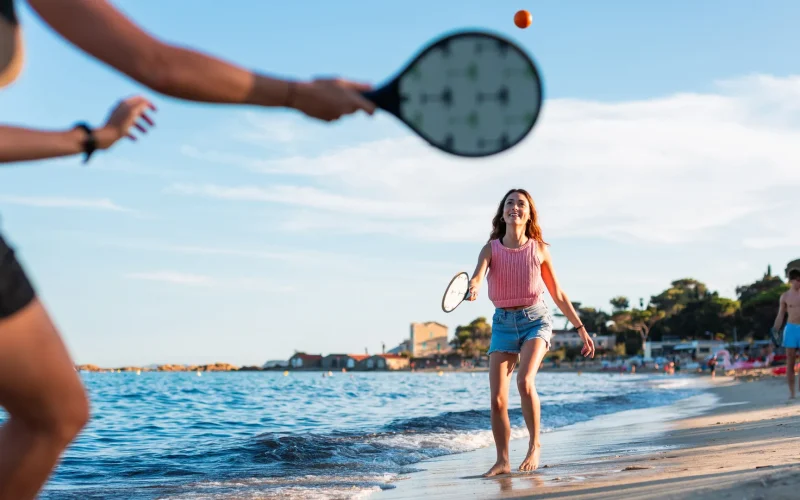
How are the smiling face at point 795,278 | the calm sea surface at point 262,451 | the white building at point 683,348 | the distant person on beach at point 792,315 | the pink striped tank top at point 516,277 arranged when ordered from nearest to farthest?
the pink striped tank top at point 516,277, the calm sea surface at point 262,451, the smiling face at point 795,278, the distant person on beach at point 792,315, the white building at point 683,348

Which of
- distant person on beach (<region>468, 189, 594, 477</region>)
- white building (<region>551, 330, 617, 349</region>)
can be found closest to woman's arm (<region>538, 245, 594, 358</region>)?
distant person on beach (<region>468, 189, 594, 477</region>)

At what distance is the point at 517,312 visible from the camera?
5.97 meters

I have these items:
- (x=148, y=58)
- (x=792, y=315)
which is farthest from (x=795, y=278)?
(x=148, y=58)

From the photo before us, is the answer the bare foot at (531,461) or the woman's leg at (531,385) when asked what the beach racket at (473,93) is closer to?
the woman's leg at (531,385)

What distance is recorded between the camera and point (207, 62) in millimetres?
1705

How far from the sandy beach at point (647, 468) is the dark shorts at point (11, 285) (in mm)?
2967

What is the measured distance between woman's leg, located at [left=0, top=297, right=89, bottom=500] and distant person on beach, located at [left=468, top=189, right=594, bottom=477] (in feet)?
13.6

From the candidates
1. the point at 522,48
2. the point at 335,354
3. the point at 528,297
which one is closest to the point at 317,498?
the point at 528,297

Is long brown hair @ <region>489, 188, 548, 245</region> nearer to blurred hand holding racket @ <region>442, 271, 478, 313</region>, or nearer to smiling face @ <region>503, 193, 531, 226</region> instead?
smiling face @ <region>503, 193, 531, 226</region>

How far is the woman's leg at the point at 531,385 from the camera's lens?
229 inches

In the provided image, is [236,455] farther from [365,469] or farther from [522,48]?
[522,48]

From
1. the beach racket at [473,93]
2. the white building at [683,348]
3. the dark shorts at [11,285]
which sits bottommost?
the dark shorts at [11,285]

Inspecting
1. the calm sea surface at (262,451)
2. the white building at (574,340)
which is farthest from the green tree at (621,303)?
the calm sea surface at (262,451)

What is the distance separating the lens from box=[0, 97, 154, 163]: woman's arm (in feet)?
6.13
